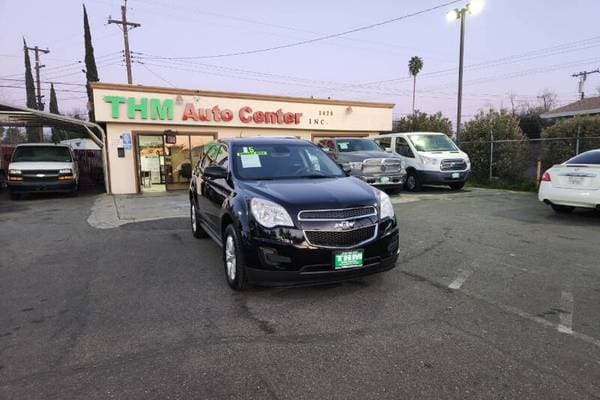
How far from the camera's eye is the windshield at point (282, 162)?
513cm

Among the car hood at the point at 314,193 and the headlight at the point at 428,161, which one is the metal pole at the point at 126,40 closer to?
the headlight at the point at 428,161

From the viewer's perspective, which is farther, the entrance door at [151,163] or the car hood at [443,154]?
the entrance door at [151,163]

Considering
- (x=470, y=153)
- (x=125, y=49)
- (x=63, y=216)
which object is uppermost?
(x=125, y=49)

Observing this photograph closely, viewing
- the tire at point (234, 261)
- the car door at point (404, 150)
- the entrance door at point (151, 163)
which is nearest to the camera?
the tire at point (234, 261)

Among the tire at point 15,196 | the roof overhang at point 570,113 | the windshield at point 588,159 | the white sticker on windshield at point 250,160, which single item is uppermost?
the roof overhang at point 570,113

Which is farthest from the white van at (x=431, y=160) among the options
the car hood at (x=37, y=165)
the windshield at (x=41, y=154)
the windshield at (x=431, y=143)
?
the windshield at (x=41, y=154)

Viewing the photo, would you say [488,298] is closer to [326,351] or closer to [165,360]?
[326,351]

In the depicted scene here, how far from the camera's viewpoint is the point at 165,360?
3.06 m

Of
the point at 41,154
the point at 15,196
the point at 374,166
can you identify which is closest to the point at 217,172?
the point at 374,166

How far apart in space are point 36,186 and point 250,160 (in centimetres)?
1104

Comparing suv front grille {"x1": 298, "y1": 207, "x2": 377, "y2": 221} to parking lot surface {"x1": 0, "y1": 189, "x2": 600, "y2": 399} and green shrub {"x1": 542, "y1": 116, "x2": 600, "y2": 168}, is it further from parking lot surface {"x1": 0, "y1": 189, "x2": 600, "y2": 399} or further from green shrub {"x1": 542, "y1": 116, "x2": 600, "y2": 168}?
Answer: green shrub {"x1": 542, "y1": 116, "x2": 600, "y2": 168}

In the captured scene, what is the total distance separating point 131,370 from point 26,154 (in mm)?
13995

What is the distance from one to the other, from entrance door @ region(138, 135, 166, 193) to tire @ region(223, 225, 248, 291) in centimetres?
1250

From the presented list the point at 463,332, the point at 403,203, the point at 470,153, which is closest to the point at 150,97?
the point at 403,203
